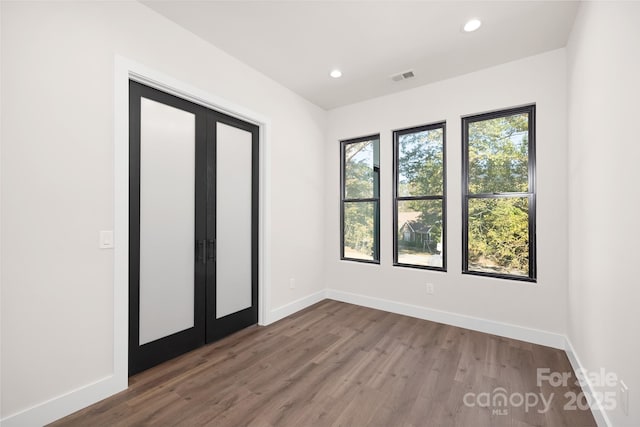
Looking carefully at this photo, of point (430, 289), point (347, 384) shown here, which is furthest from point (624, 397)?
point (430, 289)

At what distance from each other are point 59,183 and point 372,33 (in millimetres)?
2757

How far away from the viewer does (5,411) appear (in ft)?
5.27

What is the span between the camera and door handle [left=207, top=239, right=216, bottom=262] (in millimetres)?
2844

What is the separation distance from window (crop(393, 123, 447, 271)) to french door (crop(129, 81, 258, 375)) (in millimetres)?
1976

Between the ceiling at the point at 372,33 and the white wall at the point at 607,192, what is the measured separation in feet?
1.38

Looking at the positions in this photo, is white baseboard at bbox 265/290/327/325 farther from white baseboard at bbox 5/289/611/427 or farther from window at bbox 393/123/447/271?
window at bbox 393/123/447/271

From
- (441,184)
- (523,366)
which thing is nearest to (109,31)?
(441,184)

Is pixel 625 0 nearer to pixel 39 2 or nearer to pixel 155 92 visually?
pixel 155 92

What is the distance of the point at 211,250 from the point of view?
2865 mm

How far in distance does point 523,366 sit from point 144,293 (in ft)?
10.9

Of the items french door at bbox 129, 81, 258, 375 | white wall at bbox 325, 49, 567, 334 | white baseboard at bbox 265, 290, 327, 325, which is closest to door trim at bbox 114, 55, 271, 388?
french door at bbox 129, 81, 258, 375

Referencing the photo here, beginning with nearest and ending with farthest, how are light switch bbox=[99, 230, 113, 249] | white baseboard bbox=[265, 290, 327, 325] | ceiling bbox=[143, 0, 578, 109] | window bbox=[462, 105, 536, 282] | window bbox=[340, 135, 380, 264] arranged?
1. light switch bbox=[99, 230, 113, 249]
2. ceiling bbox=[143, 0, 578, 109]
3. window bbox=[462, 105, 536, 282]
4. white baseboard bbox=[265, 290, 327, 325]
5. window bbox=[340, 135, 380, 264]

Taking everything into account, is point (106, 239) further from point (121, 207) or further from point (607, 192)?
point (607, 192)

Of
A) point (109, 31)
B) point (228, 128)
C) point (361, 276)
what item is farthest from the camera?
point (361, 276)
